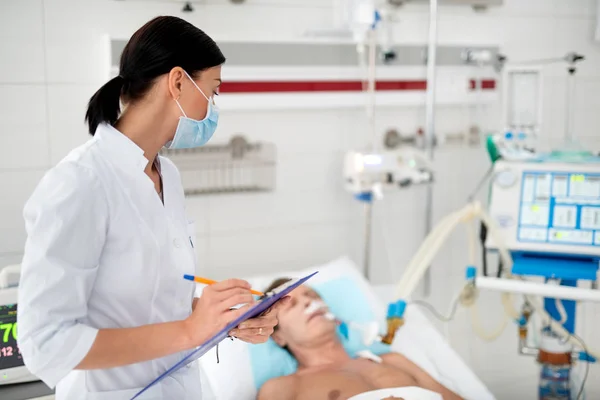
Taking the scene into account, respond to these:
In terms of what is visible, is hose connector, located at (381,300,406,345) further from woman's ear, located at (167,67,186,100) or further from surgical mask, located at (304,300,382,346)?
woman's ear, located at (167,67,186,100)

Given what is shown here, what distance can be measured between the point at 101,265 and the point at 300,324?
1.20m

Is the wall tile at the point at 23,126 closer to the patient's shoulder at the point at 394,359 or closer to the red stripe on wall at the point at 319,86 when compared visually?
the red stripe on wall at the point at 319,86

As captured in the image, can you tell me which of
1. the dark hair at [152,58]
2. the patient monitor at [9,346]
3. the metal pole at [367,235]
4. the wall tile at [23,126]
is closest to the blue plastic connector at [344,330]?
the metal pole at [367,235]

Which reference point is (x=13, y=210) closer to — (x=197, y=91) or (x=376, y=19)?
(x=197, y=91)

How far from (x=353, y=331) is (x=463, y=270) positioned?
3.70 feet

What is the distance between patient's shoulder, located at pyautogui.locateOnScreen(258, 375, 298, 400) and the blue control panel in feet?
3.47

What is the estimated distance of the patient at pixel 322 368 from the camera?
2.23 meters

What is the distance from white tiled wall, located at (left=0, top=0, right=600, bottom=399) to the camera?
2213 mm

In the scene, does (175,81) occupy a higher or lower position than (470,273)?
higher

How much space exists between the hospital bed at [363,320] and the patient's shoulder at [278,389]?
5 centimetres

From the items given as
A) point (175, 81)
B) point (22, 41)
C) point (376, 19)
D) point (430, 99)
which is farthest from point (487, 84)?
point (175, 81)


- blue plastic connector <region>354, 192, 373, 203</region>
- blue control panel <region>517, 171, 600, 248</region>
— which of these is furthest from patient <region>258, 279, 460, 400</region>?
blue control panel <region>517, 171, 600, 248</region>

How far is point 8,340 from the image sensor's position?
6.46ft

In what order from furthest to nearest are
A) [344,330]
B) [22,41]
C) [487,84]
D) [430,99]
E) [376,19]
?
[487,84], [430,99], [376,19], [344,330], [22,41]
